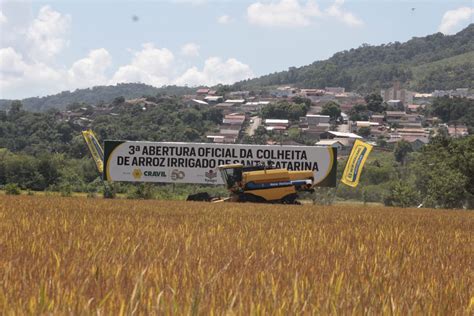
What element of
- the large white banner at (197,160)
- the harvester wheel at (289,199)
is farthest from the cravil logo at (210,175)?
the harvester wheel at (289,199)

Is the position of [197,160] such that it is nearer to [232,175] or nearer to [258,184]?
[232,175]

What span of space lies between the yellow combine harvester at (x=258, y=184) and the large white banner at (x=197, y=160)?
9.04 meters

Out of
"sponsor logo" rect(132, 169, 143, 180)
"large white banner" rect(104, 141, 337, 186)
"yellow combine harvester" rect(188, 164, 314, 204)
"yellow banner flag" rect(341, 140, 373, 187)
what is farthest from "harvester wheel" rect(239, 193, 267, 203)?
"yellow banner flag" rect(341, 140, 373, 187)

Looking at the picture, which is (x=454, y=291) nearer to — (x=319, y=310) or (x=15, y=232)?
(x=319, y=310)

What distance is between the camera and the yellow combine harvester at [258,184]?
35.4m

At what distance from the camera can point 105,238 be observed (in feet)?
26.7

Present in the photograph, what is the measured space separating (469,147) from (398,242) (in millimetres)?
50185

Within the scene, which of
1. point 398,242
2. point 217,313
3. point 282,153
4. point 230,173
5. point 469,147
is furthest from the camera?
point 469,147

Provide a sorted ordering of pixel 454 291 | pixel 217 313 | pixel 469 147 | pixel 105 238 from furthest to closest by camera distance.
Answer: pixel 469 147
pixel 105 238
pixel 454 291
pixel 217 313

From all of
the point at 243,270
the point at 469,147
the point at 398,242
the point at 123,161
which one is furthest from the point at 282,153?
the point at 243,270

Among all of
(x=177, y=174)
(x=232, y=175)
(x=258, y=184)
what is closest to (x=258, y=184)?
(x=258, y=184)

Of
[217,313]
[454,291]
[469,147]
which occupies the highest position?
[217,313]

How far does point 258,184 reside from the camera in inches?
1396

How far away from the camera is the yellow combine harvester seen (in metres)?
35.4
